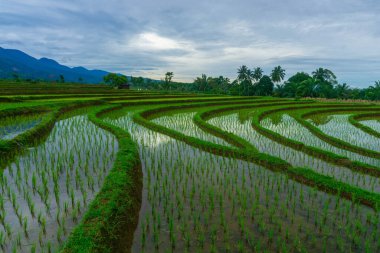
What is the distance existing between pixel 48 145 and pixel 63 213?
4.42 m

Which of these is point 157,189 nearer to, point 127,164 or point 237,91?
point 127,164

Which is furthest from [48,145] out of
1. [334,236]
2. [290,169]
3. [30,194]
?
[334,236]

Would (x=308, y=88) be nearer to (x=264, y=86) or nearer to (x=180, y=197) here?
(x=264, y=86)

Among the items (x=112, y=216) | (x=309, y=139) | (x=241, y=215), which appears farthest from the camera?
(x=309, y=139)

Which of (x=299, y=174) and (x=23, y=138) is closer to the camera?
(x=299, y=174)

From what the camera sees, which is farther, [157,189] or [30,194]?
[157,189]

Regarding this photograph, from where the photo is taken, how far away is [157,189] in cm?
508

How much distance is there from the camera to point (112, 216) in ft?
11.7

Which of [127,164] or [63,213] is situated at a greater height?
[127,164]

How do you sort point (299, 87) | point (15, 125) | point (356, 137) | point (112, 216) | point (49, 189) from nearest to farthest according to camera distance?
point (112, 216)
point (49, 189)
point (15, 125)
point (356, 137)
point (299, 87)

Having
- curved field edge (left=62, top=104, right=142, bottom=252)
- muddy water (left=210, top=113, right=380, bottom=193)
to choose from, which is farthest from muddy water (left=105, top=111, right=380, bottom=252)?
muddy water (left=210, top=113, right=380, bottom=193)

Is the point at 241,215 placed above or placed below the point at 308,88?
below

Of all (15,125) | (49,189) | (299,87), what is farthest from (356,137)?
(299,87)

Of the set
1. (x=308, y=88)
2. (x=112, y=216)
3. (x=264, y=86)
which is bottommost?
(x=112, y=216)
